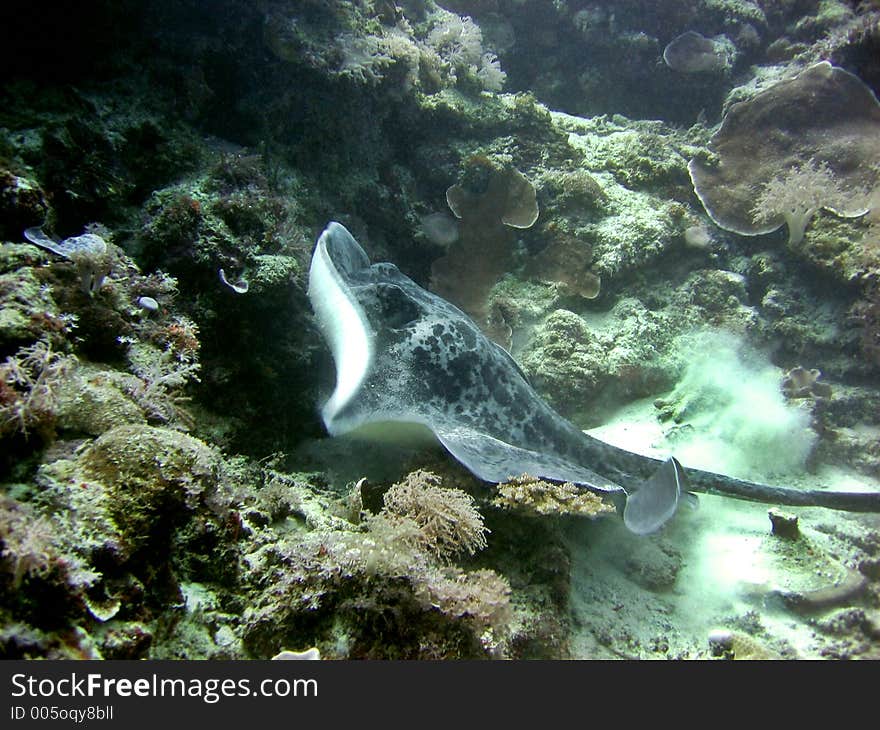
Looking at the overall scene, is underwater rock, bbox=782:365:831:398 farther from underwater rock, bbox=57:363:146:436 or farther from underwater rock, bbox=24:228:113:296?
underwater rock, bbox=24:228:113:296

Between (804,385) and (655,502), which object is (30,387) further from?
(804,385)

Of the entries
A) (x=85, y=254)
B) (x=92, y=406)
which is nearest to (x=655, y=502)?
(x=92, y=406)

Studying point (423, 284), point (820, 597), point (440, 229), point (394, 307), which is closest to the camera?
point (820, 597)

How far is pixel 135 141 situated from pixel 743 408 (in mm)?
6189

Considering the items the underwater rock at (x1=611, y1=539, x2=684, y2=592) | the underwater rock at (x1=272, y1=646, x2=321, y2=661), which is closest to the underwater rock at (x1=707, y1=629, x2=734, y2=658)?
the underwater rock at (x1=611, y1=539, x2=684, y2=592)

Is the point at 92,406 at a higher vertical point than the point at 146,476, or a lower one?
higher

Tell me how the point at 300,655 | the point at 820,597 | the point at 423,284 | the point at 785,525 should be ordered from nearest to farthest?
the point at 300,655 < the point at 820,597 < the point at 785,525 < the point at 423,284

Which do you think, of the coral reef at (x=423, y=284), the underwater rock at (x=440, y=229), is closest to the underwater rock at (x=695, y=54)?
the coral reef at (x=423, y=284)

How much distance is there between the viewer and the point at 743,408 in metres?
4.60

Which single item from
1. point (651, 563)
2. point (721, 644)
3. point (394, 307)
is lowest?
point (721, 644)

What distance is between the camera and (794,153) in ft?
20.3

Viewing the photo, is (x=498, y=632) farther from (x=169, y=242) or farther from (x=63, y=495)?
(x=169, y=242)

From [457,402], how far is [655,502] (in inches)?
58.1

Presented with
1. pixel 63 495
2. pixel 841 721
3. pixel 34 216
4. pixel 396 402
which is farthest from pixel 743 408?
pixel 34 216
